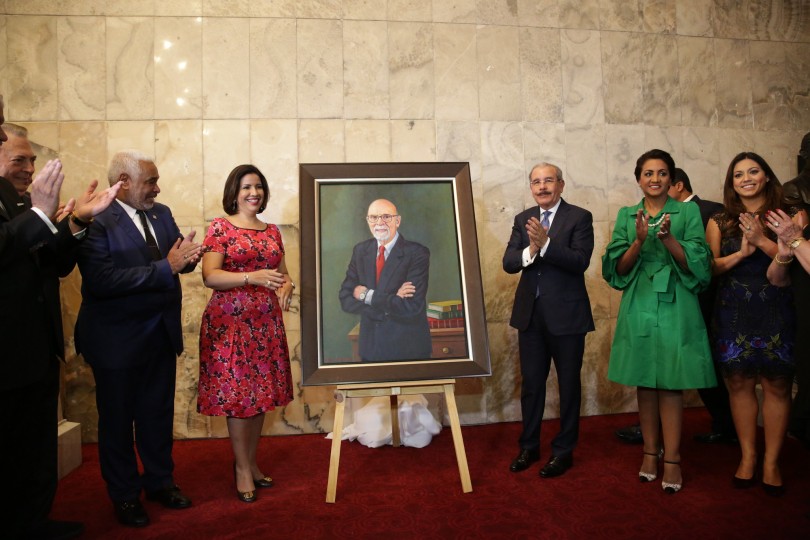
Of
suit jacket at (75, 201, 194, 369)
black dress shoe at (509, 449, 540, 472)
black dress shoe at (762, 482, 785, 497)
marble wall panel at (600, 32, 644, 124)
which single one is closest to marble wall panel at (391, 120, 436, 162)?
marble wall panel at (600, 32, 644, 124)

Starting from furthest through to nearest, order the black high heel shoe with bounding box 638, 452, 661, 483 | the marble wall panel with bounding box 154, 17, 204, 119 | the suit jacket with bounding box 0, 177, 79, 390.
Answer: the marble wall panel with bounding box 154, 17, 204, 119 → the black high heel shoe with bounding box 638, 452, 661, 483 → the suit jacket with bounding box 0, 177, 79, 390

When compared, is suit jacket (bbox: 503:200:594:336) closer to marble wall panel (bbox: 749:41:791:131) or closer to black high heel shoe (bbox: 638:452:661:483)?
black high heel shoe (bbox: 638:452:661:483)

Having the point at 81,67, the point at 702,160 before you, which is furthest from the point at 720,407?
the point at 81,67

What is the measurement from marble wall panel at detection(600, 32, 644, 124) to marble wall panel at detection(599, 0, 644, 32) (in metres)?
0.06

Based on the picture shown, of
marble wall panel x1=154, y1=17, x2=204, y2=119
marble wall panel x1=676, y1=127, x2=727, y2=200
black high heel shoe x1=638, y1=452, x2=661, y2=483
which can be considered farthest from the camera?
marble wall panel x1=676, y1=127, x2=727, y2=200

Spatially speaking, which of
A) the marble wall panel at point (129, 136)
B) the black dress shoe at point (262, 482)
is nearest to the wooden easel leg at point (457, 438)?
the black dress shoe at point (262, 482)

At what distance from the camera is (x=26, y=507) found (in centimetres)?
251

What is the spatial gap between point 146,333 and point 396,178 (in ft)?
5.22

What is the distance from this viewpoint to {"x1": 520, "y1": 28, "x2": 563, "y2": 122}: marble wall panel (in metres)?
4.69

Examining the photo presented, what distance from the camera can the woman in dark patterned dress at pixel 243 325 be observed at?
2945 millimetres

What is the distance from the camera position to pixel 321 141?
14.6ft

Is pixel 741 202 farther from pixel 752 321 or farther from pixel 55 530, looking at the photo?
pixel 55 530

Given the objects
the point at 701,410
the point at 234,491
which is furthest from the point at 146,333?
the point at 701,410

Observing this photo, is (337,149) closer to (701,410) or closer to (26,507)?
(26,507)
